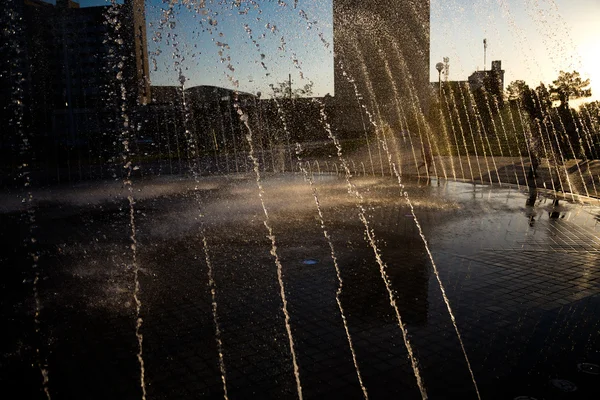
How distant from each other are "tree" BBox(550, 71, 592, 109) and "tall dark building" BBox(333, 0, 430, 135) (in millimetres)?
34012

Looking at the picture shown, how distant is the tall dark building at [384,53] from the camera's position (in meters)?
63.6

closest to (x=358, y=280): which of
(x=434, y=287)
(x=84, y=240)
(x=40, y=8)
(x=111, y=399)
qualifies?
(x=434, y=287)

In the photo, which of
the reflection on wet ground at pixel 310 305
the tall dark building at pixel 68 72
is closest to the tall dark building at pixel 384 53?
the tall dark building at pixel 68 72

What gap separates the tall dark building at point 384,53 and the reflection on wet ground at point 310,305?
53.4 m

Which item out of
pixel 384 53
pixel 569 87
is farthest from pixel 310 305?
pixel 384 53

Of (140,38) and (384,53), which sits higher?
(140,38)

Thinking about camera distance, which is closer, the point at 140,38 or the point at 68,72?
the point at 140,38

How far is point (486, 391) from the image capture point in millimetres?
3639

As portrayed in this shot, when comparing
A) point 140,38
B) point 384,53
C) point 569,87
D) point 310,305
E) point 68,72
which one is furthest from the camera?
point 68,72

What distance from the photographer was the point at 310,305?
5.42 meters

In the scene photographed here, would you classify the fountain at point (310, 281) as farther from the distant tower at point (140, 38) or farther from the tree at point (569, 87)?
the distant tower at point (140, 38)

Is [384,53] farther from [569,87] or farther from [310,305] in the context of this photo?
[310,305]

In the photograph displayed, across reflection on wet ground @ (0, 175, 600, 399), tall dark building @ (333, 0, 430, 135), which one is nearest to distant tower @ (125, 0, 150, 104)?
tall dark building @ (333, 0, 430, 135)

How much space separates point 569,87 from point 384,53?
43.2m
